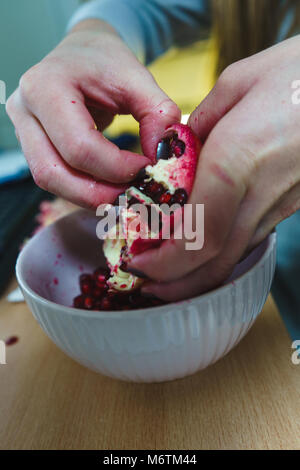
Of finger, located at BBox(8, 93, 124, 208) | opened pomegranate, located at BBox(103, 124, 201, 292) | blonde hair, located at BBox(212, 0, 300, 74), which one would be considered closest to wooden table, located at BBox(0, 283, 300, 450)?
opened pomegranate, located at BBox(103, 124, 201, 292)

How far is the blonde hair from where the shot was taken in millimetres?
978

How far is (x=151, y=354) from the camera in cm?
42

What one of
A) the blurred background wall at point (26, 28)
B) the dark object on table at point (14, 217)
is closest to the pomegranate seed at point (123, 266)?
the dark object on table at point (14, 217)

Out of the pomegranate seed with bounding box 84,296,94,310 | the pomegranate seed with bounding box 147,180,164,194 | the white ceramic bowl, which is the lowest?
the pomegranate seed with bounding box 84,296,94,310

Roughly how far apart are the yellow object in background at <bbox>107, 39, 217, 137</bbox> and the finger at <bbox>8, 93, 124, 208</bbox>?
50 cm

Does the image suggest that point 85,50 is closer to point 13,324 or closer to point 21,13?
point 13,324

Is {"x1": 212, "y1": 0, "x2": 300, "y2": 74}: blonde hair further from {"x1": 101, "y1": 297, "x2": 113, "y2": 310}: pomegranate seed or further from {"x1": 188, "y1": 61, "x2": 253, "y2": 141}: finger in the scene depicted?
{"x1": 101, "y1": 297, "x2": 113, "y2": 310}: pomegranate seed

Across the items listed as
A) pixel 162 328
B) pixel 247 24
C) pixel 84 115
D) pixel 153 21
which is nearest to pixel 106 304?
pixel 162 328

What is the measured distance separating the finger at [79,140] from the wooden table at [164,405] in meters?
0.29

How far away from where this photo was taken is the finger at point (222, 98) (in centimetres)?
41

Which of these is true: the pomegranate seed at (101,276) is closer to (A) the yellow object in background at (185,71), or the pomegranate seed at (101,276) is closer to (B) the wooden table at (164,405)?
(B) the wooden table at (164,405)

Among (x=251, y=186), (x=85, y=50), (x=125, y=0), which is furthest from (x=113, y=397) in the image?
(x=125, y=0)

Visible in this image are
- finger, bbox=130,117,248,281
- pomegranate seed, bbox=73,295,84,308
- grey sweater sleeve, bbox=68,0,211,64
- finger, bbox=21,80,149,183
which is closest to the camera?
finger, bbox=130,117,248,281

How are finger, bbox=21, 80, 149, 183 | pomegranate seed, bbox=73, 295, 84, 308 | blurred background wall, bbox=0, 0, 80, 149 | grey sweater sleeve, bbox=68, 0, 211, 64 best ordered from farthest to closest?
blurred background wall, bbox=0, 0, 80, 149 → grey sweater sleeve, bbox=68, 0, 211, 64 → pomegranate seed, bbox=73, 295, 84, 308 → finger, bbox=21, 80, 149, 183
